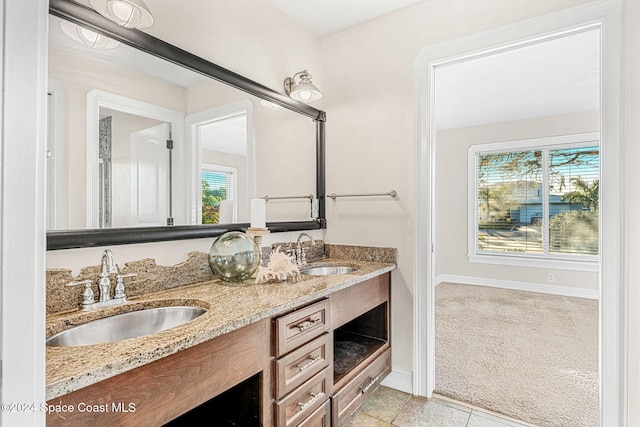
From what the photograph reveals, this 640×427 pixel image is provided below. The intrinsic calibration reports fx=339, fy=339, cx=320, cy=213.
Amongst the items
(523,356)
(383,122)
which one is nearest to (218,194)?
(383,122)

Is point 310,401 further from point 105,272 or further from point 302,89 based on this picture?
point 302,89

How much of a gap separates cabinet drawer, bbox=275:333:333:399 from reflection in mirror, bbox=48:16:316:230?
0.82 metres

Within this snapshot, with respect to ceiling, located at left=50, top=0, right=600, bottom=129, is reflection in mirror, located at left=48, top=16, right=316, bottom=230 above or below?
below

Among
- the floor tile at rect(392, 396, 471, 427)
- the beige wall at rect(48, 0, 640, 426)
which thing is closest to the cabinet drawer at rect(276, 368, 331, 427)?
the floor tile at rect(392, 396, 471, 427)

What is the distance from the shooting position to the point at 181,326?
107cm

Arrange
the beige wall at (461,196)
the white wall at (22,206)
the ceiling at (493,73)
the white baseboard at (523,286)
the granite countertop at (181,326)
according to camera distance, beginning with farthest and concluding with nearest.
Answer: the beige wall at (461,196)
the white baseboard at (523,286)
the ceiling at (493,73)
the granite countertop at (181,326)
the white wall at (22,206)

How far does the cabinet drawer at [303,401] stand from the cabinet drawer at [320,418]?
19mm

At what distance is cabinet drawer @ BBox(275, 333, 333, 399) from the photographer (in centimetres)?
133

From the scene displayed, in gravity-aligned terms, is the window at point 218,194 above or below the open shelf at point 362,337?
above

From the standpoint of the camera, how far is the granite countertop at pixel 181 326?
80 cm

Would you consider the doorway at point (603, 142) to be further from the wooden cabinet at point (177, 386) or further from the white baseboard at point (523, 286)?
the white baseboard at point (523, 286)

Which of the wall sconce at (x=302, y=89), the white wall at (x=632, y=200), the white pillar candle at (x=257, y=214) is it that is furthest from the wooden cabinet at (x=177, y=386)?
the white wall at (x=632, y=200)

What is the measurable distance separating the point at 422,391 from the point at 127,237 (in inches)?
77.1

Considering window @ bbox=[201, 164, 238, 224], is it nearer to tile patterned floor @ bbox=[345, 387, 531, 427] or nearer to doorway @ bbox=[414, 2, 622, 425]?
doorway @ bbox=[414, 2, 622, 425]
